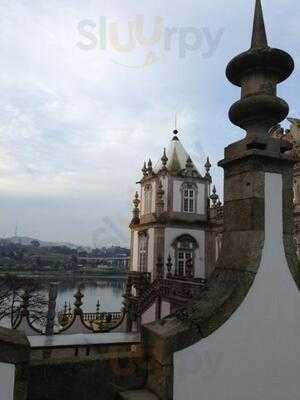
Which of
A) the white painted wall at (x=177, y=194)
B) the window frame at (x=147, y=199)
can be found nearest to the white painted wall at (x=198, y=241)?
the white painted wall at (x=177, y=194)

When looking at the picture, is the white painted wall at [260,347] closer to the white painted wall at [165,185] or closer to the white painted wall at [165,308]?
the white painted wall at [165,308]

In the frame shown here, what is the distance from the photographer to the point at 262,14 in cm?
386

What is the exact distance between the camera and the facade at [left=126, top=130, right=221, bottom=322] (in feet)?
94.7

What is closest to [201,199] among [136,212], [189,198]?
[189,198]

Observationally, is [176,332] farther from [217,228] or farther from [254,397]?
[217,228]

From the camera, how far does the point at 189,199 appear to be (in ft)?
102

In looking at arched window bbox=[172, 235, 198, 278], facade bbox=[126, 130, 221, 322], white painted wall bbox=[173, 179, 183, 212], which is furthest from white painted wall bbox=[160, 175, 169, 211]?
arched window bbox=[172, 235, 198, 278]

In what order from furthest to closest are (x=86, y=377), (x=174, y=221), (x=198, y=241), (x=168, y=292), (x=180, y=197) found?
(x=180, y=197)
(x=198, y=241)
(x=174, y=221)
(x=168, y=292)
(x=86, y=377)

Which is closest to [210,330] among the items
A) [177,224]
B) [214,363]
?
[214,363]

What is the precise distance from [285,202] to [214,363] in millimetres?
1572

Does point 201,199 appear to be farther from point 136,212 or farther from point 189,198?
point 136,212

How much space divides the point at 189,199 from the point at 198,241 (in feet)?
11.0

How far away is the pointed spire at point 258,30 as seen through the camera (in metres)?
3.70

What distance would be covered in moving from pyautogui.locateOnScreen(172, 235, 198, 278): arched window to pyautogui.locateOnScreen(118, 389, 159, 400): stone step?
25641mm
